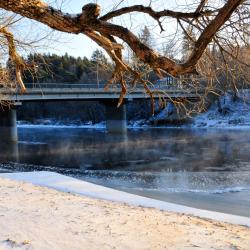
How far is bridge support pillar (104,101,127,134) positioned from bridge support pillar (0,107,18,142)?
14.6 metres

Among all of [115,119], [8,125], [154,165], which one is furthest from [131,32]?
[115,119]

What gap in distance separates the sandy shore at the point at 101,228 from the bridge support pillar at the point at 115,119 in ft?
183

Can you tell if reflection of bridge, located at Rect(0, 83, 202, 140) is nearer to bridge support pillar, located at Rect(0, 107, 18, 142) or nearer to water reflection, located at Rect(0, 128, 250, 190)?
bridge support pillar, located at Rect(0, 107, 18, 142)

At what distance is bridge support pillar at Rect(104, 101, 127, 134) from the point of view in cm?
6888

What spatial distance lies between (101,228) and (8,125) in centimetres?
5362

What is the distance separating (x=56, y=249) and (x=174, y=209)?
5.89 m

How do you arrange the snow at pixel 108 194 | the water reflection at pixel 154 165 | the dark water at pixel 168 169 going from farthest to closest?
the water reflection at pixel 154 165 → the dark water at pixel 168 169 → the snow at pixel 108 194

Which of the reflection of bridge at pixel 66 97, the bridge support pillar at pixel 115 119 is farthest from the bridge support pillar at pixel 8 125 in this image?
the bridge support pillar at pixel 115 119

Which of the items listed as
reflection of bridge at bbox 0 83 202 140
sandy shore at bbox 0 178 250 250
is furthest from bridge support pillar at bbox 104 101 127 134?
sandy shore at bbox 0 178 250 250

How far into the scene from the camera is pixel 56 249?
7074mm

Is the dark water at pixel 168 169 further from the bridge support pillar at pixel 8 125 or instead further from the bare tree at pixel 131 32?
the bridge support pillar at pixel 8 125

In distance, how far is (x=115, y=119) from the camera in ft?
230

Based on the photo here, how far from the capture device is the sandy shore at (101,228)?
24.5 ft

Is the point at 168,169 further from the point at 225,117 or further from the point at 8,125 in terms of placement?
the point at 225,117
